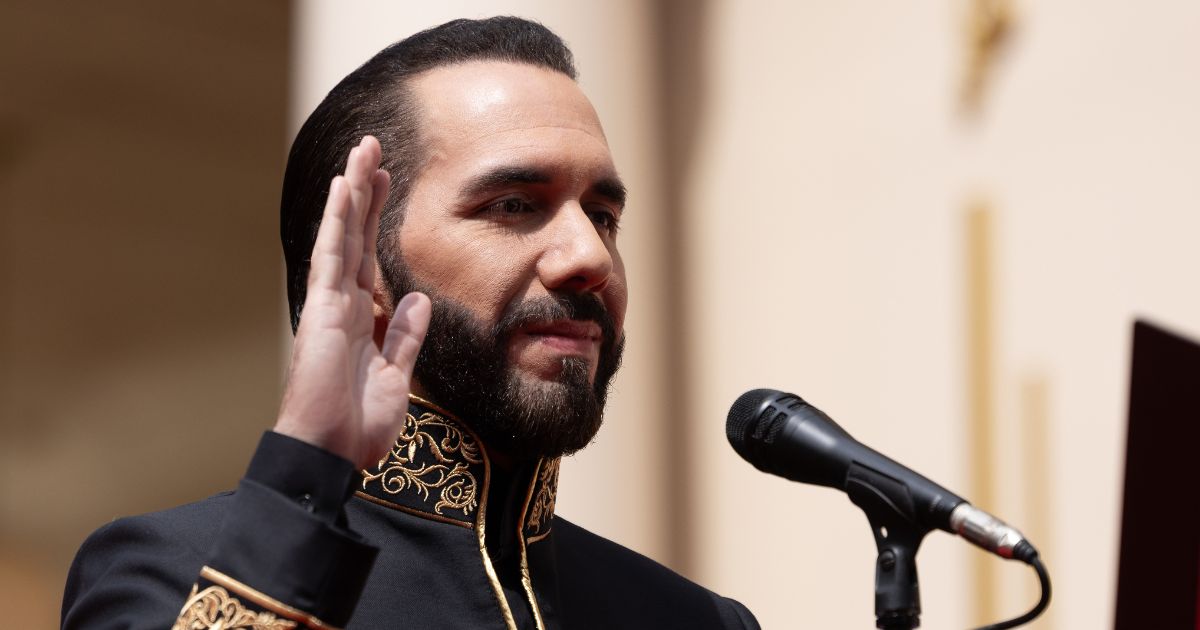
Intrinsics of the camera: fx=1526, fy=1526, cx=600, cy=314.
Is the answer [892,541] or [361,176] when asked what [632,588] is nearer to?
[892,541]

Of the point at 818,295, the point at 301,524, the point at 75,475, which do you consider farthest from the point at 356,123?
the point at 75,475

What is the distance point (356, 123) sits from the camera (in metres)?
2.46

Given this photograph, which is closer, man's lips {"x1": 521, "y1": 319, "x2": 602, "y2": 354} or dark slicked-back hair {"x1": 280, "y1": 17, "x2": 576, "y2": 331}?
man's lips {"x1": 521, "y1": 319, "x2": 602, "y2": 354}

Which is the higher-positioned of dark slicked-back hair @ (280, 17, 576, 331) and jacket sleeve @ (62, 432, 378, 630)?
dark slicked-back hair @ (280, 17, 576, 331)

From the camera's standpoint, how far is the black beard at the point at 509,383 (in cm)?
213

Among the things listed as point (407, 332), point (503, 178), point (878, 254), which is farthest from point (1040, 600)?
point (878, 254)

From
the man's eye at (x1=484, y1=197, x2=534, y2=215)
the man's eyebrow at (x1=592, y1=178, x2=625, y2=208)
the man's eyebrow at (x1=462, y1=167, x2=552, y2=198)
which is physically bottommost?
the man's eye at (x1=484, y1=197, x2=534, y2=215)

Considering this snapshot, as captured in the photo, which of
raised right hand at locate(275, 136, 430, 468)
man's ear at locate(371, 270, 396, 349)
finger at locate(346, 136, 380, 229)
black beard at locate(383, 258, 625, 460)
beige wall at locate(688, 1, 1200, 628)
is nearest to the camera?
raised right hand at locate(275, 136, 430, 468)

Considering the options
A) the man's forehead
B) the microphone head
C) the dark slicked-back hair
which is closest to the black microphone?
the microphone head

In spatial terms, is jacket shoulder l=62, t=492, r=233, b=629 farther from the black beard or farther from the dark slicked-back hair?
the dark slicked-back hair

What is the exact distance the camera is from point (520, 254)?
217cm

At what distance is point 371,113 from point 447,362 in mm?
499

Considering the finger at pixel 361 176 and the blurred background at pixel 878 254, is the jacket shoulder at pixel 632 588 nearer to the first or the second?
the finger at pixel 361 176

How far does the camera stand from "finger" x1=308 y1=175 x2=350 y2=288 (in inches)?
67.6
